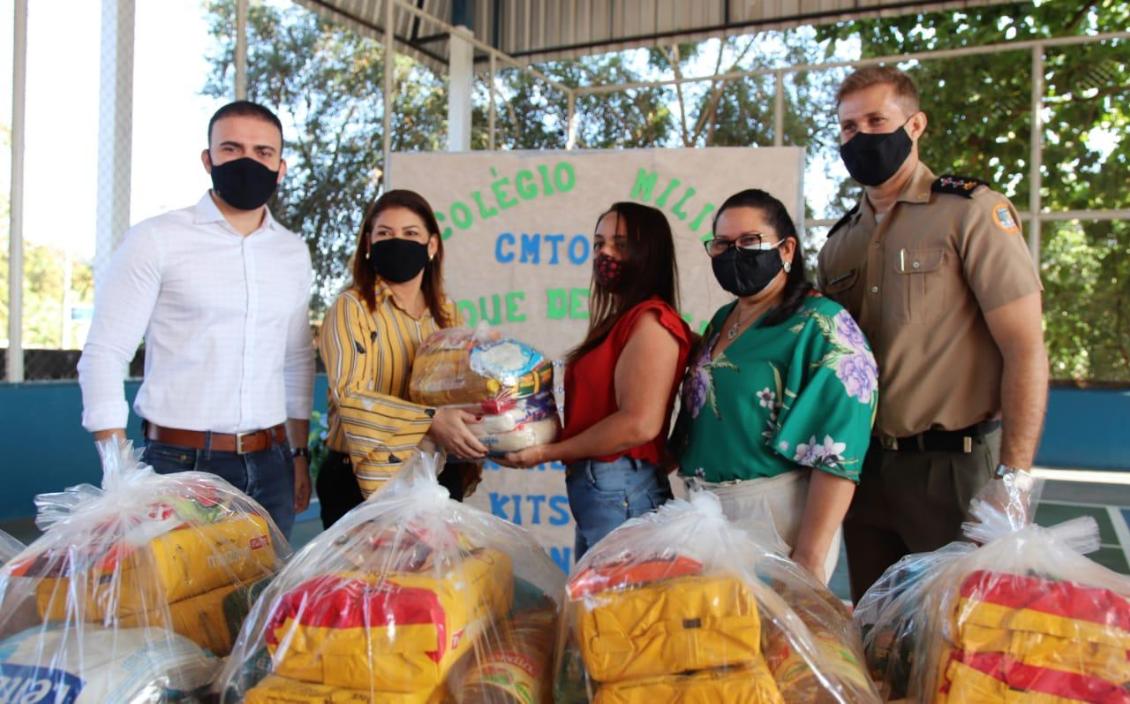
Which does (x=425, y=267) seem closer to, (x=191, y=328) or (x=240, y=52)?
(x=191, y=328)

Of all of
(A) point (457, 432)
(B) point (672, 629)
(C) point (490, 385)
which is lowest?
(B) point (672, 629)

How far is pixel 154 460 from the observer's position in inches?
94.2

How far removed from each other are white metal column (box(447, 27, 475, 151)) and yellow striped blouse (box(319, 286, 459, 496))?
5.44 meters

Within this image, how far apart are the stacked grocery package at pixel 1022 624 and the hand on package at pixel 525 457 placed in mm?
974

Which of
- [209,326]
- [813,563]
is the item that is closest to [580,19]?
[209,326]

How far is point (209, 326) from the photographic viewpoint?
239 centimetres

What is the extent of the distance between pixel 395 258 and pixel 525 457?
65 centimetres

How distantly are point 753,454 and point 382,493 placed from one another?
0.79m

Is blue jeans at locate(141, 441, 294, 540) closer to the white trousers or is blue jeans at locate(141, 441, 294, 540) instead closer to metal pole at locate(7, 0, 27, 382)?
the white trousers

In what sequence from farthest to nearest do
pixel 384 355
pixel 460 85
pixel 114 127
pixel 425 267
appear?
pixel 460 85
pixel 114 127
pixel 425 267
pixel 384 355

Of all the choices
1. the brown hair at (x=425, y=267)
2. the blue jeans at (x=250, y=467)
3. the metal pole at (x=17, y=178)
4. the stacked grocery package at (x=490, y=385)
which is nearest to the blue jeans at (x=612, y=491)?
the stacked grocery package at (x=490, y=385)

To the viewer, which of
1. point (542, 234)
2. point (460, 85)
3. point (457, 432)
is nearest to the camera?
point (457, 432)

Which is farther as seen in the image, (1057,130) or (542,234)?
(1057,130)

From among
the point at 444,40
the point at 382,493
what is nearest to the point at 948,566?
the point at 382,493
